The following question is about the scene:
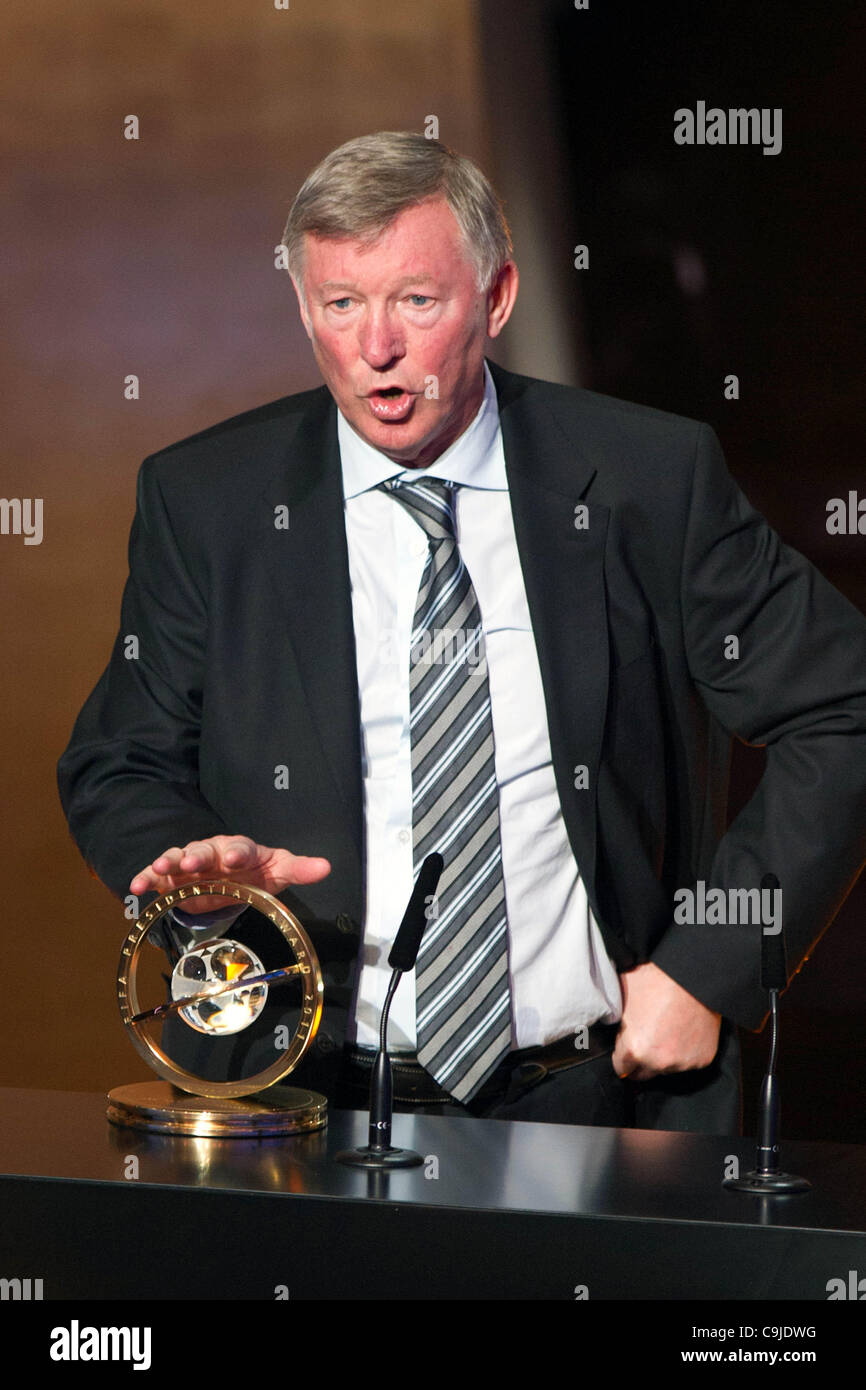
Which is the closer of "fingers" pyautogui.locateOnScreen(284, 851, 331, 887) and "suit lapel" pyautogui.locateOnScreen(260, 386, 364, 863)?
"fingers" pyautogui.locateOnScreen(284, 851, 331, 887)

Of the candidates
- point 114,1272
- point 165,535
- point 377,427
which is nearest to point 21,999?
point 165,535

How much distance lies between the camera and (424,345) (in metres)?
2.18

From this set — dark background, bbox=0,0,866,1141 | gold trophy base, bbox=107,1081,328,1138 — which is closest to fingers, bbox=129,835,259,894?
gold trophy base, bbox=107,1081,328,1138

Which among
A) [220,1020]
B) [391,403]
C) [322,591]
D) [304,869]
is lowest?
[220,1020]

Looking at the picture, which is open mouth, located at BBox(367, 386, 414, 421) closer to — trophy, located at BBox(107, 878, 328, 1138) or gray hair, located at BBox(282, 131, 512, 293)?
gray hair, located at BBox(282, 131, 512, 293)

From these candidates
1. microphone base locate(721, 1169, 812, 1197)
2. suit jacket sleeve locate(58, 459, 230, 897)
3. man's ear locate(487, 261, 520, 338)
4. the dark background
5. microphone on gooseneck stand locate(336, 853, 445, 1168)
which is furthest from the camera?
the dark background

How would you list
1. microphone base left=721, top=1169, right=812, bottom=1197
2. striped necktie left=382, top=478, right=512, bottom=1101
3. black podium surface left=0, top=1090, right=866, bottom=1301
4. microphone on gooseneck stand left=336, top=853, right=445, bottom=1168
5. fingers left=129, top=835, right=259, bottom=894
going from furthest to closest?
striped necktie left=382, top=478, right=512, bottom=1101
fingers left=129, top=835, right=259, bottom=894
microphone on gooseneck stand left=336, top=853, right=445, bottom=1168
microphone base left=721, top=1169, right=812, bottom=1197
black podium surface left=0, top=1090, right=866, bottom=1301

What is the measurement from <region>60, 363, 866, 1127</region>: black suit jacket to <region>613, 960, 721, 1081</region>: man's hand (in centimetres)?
3

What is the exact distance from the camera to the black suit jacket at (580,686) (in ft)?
7.02

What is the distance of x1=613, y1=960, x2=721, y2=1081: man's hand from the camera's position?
2141 mm

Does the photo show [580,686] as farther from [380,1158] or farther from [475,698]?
[380,1158]

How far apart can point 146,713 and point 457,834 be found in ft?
1.58

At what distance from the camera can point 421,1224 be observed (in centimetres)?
142

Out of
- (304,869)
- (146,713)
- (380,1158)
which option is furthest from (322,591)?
(380,1158)
